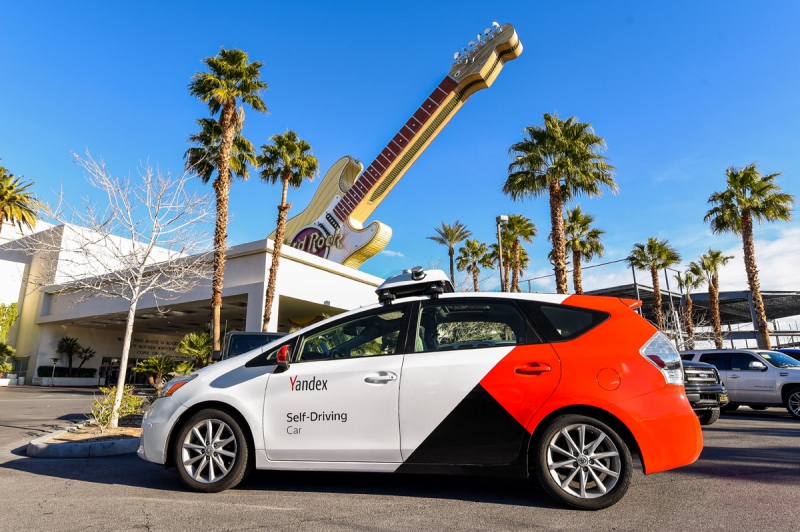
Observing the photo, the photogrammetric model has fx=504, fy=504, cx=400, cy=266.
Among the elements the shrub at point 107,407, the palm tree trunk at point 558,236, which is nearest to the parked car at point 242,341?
the shrub at point 107,407

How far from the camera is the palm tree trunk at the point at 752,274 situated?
2431 cm

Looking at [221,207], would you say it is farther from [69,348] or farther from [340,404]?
[69,348]

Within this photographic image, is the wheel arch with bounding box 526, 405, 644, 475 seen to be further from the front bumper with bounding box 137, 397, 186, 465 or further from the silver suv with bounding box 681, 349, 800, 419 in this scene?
the silver suv with bounding box 681, 349, 800, 419

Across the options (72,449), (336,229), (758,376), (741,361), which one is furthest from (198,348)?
(758,376)

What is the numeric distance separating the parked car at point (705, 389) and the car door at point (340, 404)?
24.0 ft

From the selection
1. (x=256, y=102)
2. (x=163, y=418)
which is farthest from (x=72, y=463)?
(x=256, y=102)

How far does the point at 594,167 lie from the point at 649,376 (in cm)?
2032

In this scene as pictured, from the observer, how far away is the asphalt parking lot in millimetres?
3275

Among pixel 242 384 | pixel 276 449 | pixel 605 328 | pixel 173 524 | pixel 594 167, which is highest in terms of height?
pixel 594 167

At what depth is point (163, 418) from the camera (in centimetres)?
427

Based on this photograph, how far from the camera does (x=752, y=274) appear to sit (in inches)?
965

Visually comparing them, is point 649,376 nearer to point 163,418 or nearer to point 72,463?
point 163,418

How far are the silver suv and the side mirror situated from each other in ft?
37.7

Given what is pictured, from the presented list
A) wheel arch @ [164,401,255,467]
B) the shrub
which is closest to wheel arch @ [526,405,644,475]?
wheel arch @ [164,401,255,467]
